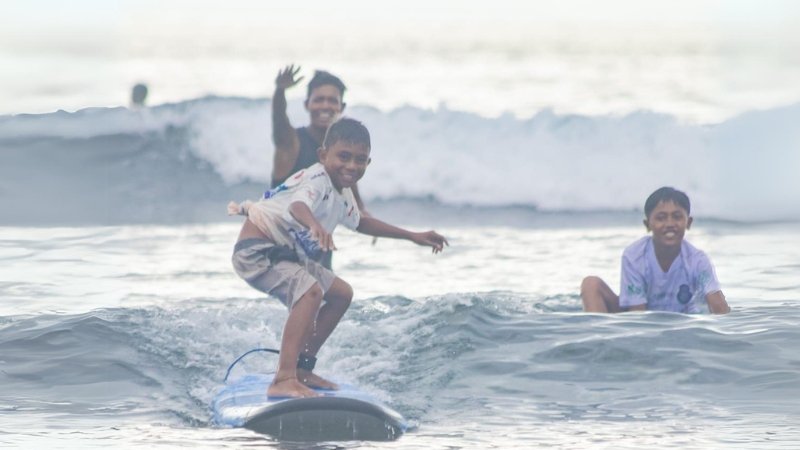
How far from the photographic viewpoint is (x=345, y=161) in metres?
7.59

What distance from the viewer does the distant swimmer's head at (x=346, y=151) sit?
7562 millimetres

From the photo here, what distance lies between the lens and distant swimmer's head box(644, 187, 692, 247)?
9.56m

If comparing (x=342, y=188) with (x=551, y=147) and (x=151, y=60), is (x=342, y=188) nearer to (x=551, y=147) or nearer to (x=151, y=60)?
(x=551, y=147)

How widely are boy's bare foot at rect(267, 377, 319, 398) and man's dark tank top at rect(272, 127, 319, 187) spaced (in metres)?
2.25

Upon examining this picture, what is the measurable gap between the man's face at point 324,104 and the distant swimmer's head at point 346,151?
1.90 meters

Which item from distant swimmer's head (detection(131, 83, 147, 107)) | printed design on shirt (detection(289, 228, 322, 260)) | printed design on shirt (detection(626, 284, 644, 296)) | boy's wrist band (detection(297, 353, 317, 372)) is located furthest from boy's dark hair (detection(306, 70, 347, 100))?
distant swimmer's head (detection(131, 83, 147, 107))

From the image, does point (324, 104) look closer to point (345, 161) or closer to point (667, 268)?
point (345, 161)

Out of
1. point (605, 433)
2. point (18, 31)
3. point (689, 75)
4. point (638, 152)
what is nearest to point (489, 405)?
point (605, 433)

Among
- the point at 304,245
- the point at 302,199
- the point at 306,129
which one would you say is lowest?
the point at 304,245

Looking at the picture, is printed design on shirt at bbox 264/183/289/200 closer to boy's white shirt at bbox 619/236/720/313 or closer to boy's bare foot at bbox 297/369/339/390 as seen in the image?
boy's bare foot at bbox 297/369/339/390

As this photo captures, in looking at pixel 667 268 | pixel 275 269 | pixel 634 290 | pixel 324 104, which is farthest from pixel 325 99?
pixel 667 268

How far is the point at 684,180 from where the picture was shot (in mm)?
20141

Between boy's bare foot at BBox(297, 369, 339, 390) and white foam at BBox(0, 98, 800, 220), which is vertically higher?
white foam at BBox(0, 98, 800, 220)

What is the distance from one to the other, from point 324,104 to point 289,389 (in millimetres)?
2611
